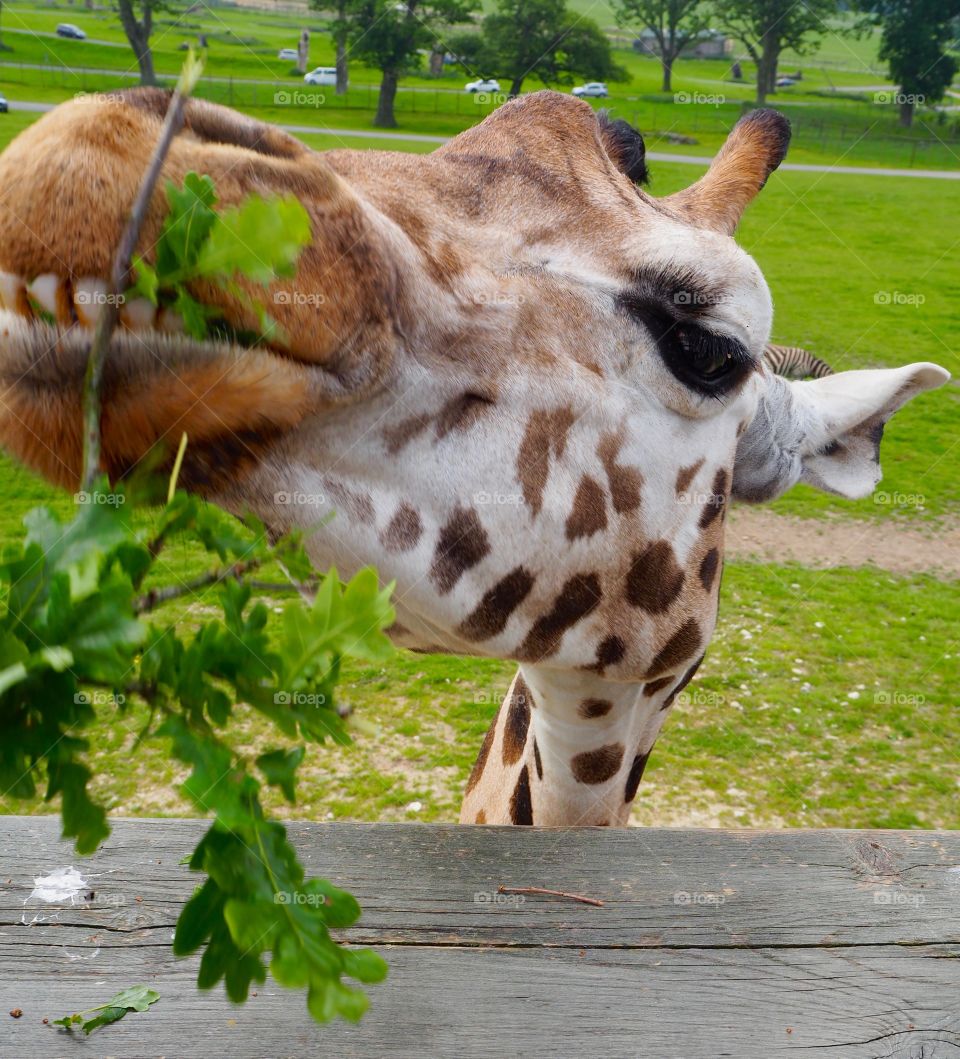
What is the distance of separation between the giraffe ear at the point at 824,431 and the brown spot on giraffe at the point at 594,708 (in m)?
0.73

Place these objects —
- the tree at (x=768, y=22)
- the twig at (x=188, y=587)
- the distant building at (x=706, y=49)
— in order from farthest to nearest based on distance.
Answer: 1. the distant building at (x=706, y=49)
2. the tree at (x=768, y=22)
3. the twig at (x=188, y=587)

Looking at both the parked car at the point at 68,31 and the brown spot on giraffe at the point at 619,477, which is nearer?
the brown spot on giraffe at the point at 619,477

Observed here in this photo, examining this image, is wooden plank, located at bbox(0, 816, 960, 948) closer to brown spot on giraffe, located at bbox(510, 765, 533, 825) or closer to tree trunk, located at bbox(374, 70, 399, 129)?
brown spot on giraffe, located at bbox(510, 765, 533, 825)

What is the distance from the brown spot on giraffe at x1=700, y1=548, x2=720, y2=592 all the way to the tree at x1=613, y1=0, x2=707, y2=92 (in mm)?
34499

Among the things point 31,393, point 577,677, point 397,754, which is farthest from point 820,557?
point 31,393

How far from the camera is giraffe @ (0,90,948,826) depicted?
1.24 metres

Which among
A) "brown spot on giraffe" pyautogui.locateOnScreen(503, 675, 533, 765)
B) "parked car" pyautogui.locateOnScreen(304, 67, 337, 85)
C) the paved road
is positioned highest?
"parked car" pyautogui.locateOnScreen(304, 67, 337, 85)

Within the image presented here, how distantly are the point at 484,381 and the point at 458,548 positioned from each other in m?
0.31

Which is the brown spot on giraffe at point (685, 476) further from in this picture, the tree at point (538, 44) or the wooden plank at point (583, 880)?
the tree at point (538, 44)

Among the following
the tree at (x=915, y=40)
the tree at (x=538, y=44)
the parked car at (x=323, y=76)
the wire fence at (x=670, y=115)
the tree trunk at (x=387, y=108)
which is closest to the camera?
the tree trunk at (x=387, y=108)

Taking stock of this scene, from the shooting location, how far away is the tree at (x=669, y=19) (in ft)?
119

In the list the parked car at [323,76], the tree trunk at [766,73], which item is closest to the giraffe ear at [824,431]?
the tree trunk at [766,73]

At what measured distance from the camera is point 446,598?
1854 millimetres

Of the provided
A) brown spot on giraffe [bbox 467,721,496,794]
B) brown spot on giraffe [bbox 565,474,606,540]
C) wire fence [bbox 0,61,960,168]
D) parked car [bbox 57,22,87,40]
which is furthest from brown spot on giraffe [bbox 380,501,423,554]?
parked car [bbox 57,22,87,40]
